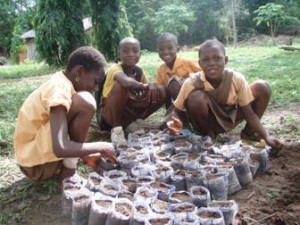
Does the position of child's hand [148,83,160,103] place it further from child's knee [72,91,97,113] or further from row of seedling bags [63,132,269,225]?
child's knee [72,91,97,113]

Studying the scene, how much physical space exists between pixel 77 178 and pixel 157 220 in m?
0.71

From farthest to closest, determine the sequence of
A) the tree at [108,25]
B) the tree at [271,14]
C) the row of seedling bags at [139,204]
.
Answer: the tree at [271,14], the tree at [108,25], the row of seedling bags at [139,204]

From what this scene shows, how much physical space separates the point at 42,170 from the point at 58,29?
366 inches

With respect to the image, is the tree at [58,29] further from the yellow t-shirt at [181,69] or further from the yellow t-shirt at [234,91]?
the yellow t-shirt at [234,91]

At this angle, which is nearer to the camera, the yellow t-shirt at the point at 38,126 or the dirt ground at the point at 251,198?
the dirt ground at the point at 251,198

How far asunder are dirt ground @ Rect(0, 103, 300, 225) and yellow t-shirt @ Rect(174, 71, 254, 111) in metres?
0.52

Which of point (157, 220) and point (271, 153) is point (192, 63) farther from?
point (157, 220)

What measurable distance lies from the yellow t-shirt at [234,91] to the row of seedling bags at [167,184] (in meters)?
0.41

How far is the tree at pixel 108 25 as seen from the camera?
1166cm

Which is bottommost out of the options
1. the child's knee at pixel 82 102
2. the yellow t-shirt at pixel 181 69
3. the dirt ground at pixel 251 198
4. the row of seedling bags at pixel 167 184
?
the dirt ground at pixel 251 198

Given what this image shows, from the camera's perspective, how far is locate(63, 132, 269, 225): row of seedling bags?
2.10 meters

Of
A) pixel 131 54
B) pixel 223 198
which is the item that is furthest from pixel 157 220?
pixel 131 54

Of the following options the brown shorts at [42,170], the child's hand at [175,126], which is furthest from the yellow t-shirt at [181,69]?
the brown shorts at [42,170]

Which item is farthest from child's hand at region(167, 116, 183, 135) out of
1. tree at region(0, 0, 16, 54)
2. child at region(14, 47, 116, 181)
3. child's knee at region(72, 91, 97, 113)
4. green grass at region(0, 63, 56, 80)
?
tree at region(0, 0, 16, 54)
